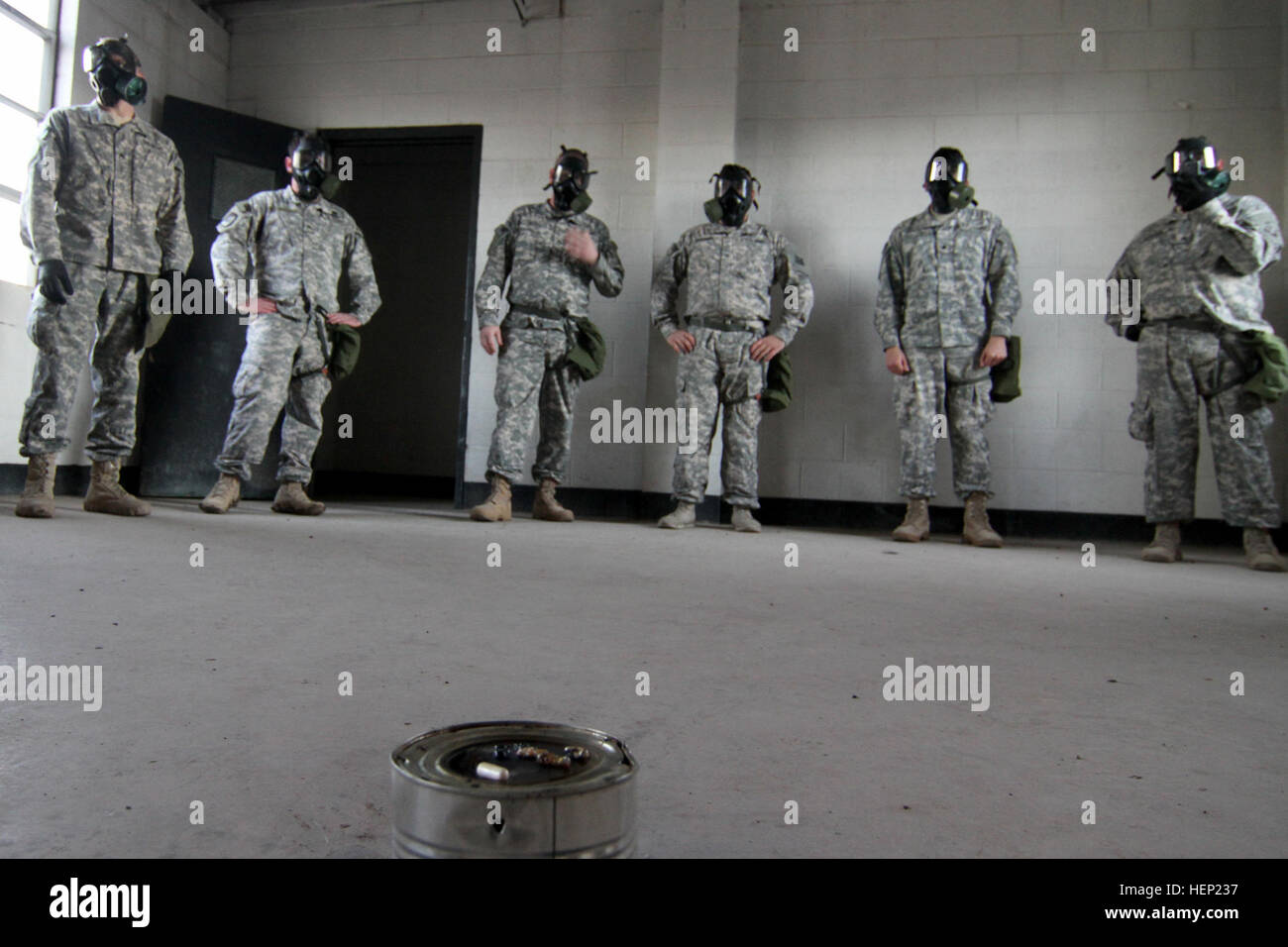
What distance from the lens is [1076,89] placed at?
4.55 m

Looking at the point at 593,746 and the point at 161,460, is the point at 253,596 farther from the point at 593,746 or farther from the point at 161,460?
the point at 161,460

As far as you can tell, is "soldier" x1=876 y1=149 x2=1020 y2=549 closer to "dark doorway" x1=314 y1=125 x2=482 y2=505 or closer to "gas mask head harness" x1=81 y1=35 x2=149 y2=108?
"gas mask head harness" x1=81 y1=35 x2=149 y2=108

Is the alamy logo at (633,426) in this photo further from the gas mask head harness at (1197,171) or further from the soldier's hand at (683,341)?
the gas mask head harness at (1197,171)

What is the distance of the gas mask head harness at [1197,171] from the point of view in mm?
3393

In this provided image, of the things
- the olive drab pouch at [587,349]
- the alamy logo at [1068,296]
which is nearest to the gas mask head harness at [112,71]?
the olive drab pouch at [587,349]

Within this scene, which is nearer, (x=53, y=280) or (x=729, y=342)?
(x=53, y=280)

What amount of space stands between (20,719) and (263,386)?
3.05 meters

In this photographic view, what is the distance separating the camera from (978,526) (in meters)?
3.89

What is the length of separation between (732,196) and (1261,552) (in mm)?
2660

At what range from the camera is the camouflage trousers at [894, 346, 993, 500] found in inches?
155

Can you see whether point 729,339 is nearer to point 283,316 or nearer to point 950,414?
point 950,414

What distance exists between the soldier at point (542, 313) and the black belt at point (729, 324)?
1.58 feet
